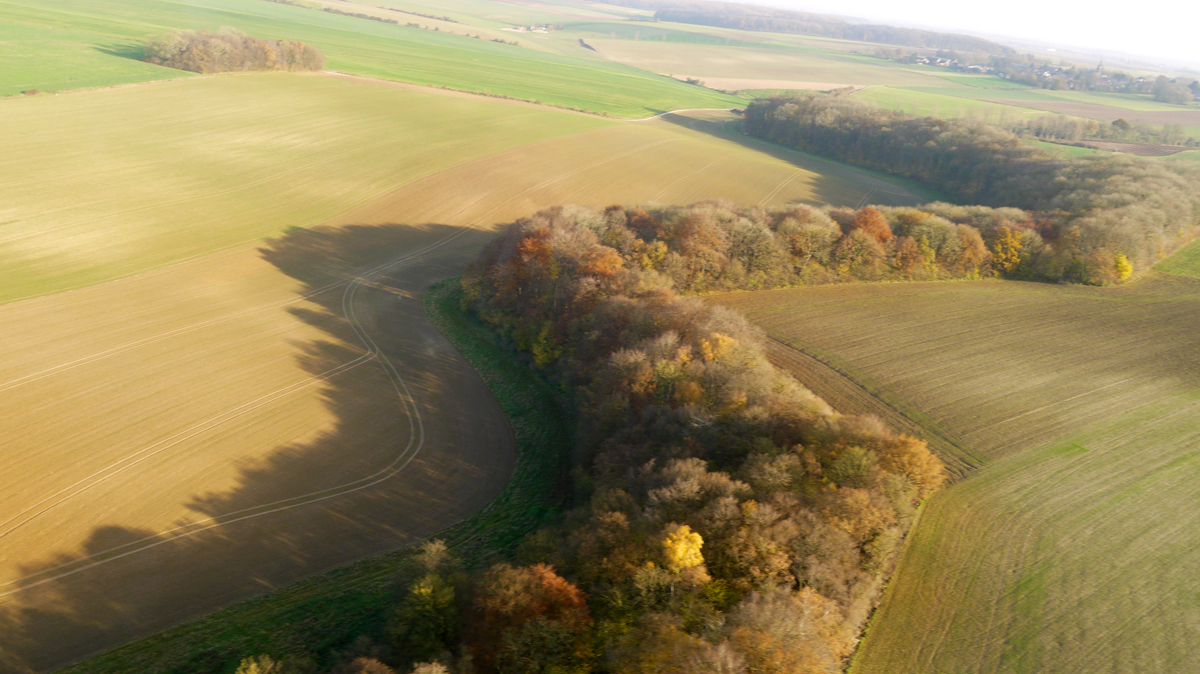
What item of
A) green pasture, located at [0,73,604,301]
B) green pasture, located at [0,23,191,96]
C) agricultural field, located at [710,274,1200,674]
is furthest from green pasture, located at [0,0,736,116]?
agricultural field, located at [710,274,1200,674]

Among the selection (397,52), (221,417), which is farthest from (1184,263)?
(397,52)

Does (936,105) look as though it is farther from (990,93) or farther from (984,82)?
(984,82)

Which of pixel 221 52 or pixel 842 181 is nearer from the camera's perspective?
pixel 842 181

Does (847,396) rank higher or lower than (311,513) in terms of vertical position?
higher

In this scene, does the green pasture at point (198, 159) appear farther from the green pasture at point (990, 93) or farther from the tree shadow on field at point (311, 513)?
the green pasture at point (990, 93)

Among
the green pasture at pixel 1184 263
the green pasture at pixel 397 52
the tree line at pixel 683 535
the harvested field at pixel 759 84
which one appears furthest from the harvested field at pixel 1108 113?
the tree line at pixel 683 535

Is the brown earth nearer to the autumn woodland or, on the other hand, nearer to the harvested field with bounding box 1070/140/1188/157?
the autumn woodland

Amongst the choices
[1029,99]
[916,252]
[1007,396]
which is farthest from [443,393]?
[1029,99]
